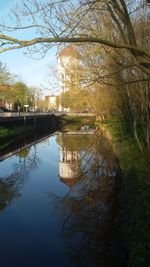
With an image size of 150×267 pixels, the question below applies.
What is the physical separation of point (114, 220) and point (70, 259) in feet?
9.23

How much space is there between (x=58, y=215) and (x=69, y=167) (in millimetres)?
9490

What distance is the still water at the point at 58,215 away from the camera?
27.2 feet

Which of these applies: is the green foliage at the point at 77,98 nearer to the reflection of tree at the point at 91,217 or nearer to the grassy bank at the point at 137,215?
the reflection of tree at the point at 91,217

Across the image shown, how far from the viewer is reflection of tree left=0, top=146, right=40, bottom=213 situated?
45.2 feet

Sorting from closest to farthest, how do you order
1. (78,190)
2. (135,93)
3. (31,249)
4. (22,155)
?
(31,249) → (78,190) → (135,93) → (22,155)

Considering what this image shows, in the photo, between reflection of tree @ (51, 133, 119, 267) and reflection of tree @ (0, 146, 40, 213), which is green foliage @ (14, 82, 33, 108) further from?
reflection of tree @ (51, 133, 119, 267)

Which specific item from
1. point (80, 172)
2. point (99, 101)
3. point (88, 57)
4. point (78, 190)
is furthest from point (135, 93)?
point (99, 101)

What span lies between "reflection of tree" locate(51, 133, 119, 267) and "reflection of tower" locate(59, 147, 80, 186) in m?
0.41

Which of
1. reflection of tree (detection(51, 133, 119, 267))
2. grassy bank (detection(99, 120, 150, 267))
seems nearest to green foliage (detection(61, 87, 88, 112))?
reflection of tree (detection(51, 133, 119, 267))

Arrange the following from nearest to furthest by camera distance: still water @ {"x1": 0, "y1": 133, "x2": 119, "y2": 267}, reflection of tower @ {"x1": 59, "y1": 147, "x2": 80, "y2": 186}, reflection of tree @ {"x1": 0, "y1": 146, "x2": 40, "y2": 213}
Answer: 1. still water @ {"x1": 0, "y1": 133, "x2": 119, "y2": 267}
2. reflection of tree @ {"x1": 0, "y1": 146, "x2": 40, "y2": 213}
3. reflection of tower @ {"x1": 59, "y1": 147, "x2": 80, "y2": 186}

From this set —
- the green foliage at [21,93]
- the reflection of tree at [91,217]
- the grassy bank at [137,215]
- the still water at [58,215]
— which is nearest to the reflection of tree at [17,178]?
Result: the still water at [58,215]

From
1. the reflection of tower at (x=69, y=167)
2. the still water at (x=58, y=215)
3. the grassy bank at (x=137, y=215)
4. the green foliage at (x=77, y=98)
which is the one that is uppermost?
the green foliage at (x=77, y=98)

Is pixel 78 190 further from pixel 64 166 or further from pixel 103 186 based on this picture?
pixel 64 166

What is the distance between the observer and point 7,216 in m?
11.2
